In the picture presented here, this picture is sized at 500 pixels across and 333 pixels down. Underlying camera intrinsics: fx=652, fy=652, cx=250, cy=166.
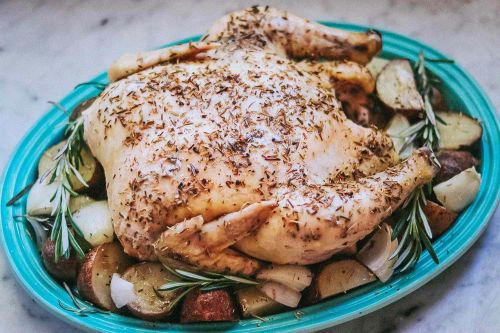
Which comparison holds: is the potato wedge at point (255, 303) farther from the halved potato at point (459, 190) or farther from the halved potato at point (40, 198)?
the halved potato at point (40, 198)

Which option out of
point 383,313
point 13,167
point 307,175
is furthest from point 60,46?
point 383,313

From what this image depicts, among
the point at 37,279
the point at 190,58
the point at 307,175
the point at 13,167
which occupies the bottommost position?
the point at 37,279

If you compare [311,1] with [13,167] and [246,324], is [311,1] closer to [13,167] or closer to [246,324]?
[13,167]

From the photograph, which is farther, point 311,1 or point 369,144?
point 311,1

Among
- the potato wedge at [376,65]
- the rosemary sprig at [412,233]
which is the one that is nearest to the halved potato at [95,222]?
the rosemary sprig at [412,233]

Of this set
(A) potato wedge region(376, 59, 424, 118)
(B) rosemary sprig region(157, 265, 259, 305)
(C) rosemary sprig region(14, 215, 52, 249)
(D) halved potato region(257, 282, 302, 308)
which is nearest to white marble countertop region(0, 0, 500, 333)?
(C) rosemary sprig region(14, 215, 52, 249)

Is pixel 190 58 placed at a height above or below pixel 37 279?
above

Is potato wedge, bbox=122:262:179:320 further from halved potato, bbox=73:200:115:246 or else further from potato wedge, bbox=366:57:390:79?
potato wedge, bbox=366:57:390:79

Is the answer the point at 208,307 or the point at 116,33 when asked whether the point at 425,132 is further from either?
the point at 116,33
